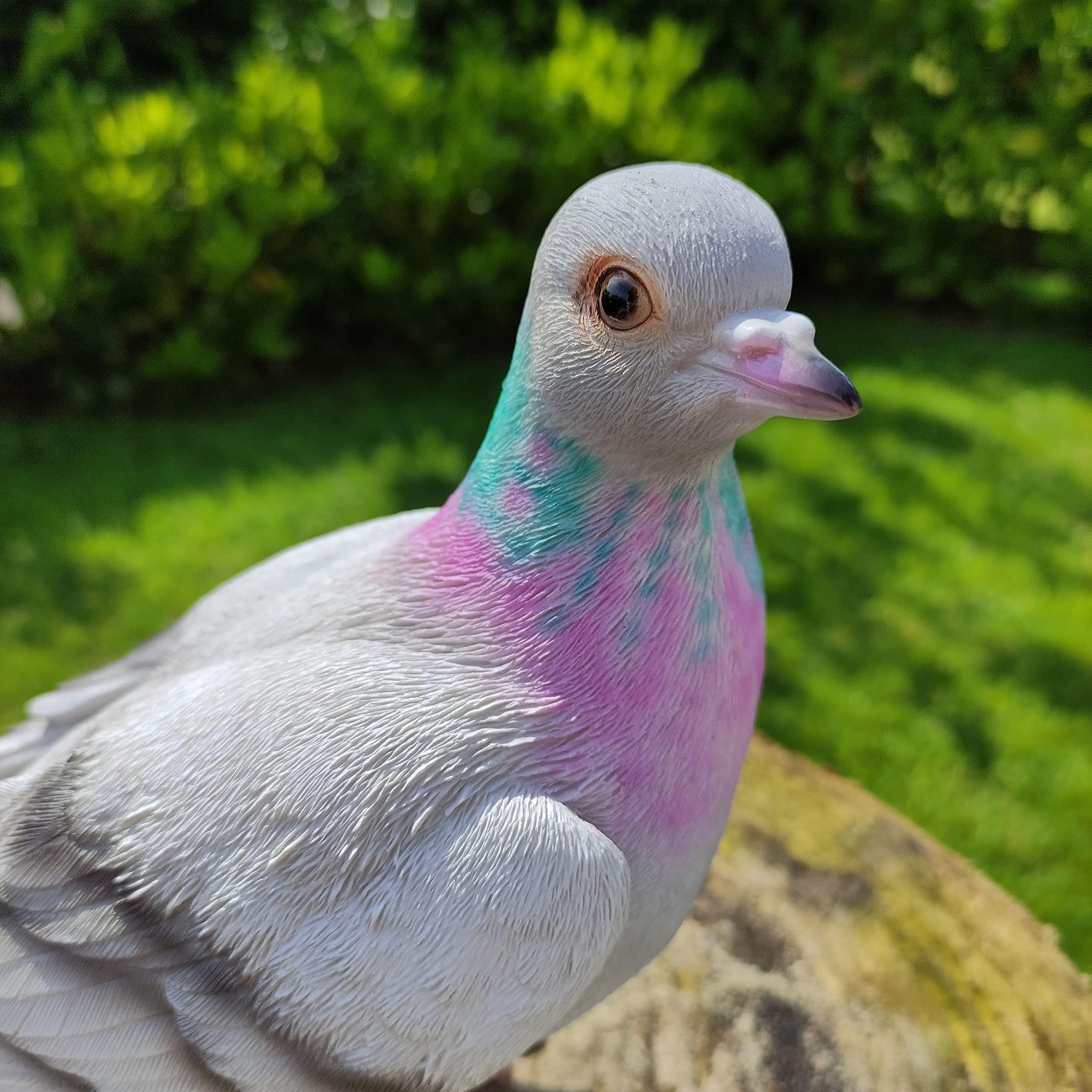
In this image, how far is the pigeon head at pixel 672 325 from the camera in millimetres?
1192

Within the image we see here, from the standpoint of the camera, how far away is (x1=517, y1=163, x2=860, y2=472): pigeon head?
1.19 metres

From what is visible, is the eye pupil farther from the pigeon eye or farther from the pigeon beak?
the pigeon beak

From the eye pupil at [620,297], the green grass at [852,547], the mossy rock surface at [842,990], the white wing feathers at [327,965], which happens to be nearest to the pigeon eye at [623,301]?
the eye pupil at [620,297]

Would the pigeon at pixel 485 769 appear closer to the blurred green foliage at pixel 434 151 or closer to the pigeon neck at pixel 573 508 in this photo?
the pigeon neck at pixel 573 508

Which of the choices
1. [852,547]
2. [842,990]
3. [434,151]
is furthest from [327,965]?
[434,151]

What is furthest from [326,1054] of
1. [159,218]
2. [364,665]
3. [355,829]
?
[159,218]

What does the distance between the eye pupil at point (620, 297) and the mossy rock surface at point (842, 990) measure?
146cm

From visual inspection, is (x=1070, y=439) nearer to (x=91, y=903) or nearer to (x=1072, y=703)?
(x=1072, y=703)

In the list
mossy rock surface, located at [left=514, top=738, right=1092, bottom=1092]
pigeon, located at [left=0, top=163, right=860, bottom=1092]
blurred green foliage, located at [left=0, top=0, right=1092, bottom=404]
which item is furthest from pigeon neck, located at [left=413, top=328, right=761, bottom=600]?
blurred green foliage, located at [left=0, top=0, right=1092, bottom=404]

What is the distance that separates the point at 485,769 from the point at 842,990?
46.6 inches

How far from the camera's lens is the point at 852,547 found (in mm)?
4273

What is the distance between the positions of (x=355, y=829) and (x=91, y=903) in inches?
15.6

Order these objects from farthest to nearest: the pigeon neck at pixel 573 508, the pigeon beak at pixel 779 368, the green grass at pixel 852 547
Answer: the green grass at pixel 852 547 < the pigeon neck at pixel 573 508 < the pigeon beak at pixel 779 368

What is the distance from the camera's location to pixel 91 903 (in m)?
1.33
